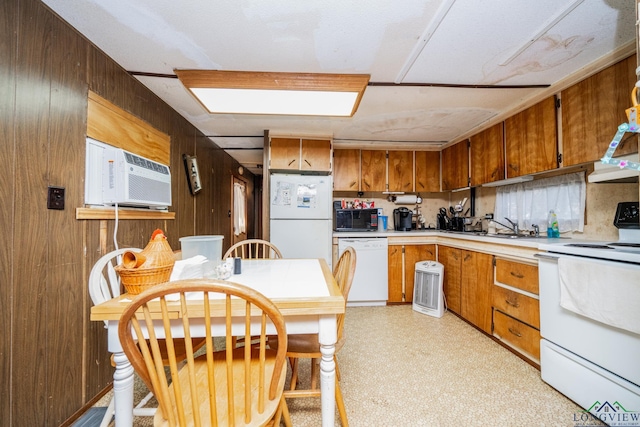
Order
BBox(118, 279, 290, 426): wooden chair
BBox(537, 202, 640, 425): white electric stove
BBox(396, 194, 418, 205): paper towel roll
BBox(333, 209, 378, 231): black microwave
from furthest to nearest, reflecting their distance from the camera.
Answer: BBox(396, 194, 418, 205): paper towel roll < BBox(333, 209, 378, 231): black microwave < BBox(537, 202, 640, 425): white electric stove < BBox(118, 279, 290, 426): wooden chair

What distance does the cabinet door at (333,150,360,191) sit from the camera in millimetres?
3512

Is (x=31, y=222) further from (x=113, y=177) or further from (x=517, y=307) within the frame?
(x=517, y=307)

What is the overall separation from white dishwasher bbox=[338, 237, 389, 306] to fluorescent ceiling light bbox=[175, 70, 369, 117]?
1.71 meters

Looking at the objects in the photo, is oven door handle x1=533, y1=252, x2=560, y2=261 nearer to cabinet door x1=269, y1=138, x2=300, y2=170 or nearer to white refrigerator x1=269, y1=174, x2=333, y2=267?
white refrigerator x1=269, y1=174, x2=333, y2=267

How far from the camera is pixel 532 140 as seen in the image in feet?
7.02

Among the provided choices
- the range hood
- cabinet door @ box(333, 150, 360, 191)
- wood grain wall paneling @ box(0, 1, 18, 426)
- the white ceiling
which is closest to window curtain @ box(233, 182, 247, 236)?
cabinet door @ box(333, 150, 360, 191)

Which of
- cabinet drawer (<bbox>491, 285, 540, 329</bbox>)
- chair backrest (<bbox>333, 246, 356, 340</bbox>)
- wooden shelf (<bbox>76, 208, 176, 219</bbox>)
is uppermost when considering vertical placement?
wooden shelf (<bbox>76, 208, 176, 219</bbox>)

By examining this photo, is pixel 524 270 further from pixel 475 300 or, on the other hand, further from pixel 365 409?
pixel 365 409

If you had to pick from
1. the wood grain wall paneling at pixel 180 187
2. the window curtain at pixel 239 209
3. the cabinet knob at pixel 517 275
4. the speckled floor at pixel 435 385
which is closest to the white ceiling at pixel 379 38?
the wood grain wall paneling at pixel 180 187

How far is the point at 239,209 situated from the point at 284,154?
2243 millimetres

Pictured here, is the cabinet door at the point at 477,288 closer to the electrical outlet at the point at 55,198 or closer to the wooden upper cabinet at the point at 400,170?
the wooden upper cabinet at the point at 400,170

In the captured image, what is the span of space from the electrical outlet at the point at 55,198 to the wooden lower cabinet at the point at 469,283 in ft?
Result: 10.2

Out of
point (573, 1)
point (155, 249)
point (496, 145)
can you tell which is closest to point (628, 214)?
point (496, 145)

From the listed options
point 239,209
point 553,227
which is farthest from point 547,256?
point 239,209
